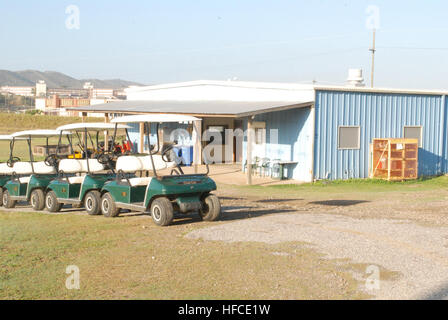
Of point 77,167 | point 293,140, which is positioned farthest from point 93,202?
point 293,140

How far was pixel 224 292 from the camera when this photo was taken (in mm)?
6934

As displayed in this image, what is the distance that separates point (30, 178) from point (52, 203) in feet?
4.02

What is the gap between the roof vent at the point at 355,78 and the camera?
81.9 ft

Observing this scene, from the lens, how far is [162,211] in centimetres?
Answer: 1138

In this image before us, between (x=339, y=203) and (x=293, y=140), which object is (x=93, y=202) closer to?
(x=339, y=203)

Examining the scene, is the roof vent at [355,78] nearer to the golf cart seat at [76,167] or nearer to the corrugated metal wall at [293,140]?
the corrugated metal wall at [293,140]

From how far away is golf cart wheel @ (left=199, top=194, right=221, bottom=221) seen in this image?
473 inches

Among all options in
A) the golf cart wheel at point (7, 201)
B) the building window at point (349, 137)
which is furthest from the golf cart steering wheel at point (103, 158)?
the building window at point (349, 137)

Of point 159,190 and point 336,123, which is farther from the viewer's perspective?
point 336,123

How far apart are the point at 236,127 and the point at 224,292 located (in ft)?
72.9

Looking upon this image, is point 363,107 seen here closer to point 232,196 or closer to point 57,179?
point 232,196

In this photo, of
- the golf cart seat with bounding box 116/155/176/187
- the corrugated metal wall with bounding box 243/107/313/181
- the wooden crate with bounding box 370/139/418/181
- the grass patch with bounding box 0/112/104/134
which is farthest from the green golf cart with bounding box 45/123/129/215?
the grass patch with bounding box 0/112/104/134

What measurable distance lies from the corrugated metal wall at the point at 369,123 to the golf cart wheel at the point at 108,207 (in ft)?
33.6
